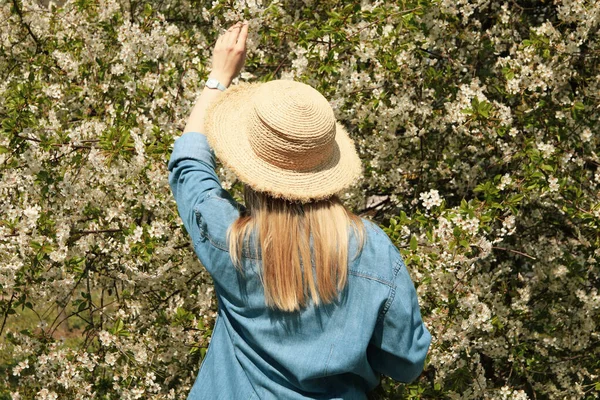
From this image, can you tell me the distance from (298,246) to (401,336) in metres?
0.35

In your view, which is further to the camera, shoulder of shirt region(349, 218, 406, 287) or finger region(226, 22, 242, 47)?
finger region(226, 22, 242, 47)

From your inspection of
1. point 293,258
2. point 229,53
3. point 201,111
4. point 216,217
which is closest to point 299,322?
point 293,258

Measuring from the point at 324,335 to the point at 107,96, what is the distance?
7.63ft

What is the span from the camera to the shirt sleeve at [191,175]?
5.88 ft

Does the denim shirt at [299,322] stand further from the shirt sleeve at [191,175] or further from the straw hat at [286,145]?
the straw hat at [286,145]

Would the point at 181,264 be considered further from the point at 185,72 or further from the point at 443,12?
the point at 443,12

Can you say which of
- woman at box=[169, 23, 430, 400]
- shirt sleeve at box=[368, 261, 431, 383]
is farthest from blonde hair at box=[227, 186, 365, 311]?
shirt sleeve at box=[368, 261, 431, 383]

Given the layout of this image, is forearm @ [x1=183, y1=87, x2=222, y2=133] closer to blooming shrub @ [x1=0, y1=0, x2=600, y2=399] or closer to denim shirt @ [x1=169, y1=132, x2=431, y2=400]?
denim shirt @ [x1=169, y1=132, x2=431, y2=400]

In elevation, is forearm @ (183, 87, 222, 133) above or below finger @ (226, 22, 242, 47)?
below

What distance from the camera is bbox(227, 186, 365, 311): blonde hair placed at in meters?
1.61

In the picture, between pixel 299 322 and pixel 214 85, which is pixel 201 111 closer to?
pixel 214 85

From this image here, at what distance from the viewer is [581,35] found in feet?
11.2

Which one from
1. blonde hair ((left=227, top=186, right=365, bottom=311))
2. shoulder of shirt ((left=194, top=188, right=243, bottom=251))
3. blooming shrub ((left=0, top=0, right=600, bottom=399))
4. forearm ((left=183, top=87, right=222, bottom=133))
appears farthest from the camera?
blooming shrub ((left=0, top=0, right=600, bottom=399))

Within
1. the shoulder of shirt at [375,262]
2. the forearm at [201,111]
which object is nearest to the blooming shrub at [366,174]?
the forearm at [201,111]
